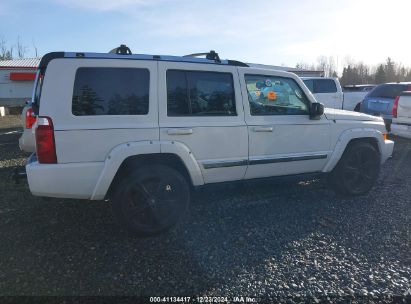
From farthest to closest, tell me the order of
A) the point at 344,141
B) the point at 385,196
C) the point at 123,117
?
1. the point at 385,196
2. the point at 344,141
3. the point at 123,117

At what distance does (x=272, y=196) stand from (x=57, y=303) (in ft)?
10.9

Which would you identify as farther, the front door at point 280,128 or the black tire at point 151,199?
the front door at point 280,128

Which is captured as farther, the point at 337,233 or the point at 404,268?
the point at 337,233

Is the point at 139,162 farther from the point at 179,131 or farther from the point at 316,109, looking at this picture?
the point at 316,109

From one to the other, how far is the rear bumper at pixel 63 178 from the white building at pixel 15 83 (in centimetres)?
2927

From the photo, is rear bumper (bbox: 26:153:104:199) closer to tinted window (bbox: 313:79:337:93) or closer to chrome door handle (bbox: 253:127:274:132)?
chrome door handle (bbox: 253:127:274:132)

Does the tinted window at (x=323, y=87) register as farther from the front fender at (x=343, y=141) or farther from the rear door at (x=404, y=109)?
the front fender at (x=343, y=141)

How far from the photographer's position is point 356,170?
16.7 ft

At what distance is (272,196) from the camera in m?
5.11

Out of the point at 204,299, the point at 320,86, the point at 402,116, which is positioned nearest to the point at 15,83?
the point at 320,86

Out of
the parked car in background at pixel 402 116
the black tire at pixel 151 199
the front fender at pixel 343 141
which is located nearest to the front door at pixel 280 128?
the front fender at pixel 343 141

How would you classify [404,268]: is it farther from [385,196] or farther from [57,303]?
[57,303]

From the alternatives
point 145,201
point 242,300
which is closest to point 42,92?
point 145,201

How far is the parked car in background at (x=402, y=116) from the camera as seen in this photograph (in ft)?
25.2
